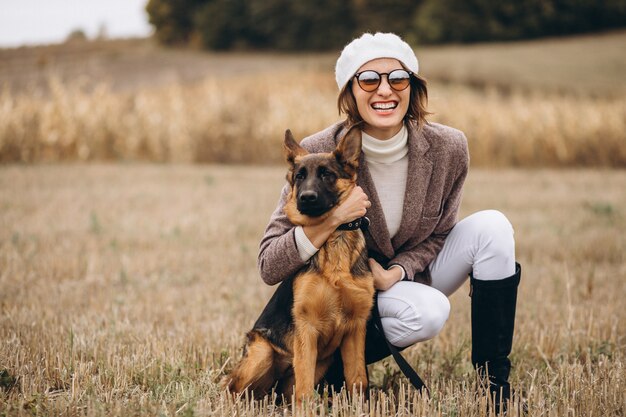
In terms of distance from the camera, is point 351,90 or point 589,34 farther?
point 589,34

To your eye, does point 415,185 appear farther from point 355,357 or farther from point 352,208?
point 355,357

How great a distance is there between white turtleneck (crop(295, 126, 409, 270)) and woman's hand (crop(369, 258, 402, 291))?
26 cm

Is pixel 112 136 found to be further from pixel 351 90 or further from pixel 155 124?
pixel 351 90

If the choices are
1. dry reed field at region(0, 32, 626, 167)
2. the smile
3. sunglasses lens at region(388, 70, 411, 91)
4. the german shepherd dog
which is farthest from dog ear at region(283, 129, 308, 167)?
dry reed field at region(0, 32, 626, 167)

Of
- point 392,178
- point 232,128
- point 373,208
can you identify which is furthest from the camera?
point 232,128

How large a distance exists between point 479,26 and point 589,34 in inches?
307

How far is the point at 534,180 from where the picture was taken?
40.9ft

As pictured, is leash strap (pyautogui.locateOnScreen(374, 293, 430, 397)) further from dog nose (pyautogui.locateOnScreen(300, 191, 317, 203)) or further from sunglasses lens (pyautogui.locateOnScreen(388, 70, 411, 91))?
sunglasses lens (pyautogui.locateOnScreen(388, 70, 411, 91))

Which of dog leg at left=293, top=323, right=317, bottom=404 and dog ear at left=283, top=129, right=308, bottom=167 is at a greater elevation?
dog ear at left=283, top=129, right=308, bottom=167

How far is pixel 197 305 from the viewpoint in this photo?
530 cm

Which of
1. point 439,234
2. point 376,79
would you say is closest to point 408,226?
point 439,234

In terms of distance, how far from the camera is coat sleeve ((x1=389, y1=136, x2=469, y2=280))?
359cm

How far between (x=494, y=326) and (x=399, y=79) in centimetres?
158

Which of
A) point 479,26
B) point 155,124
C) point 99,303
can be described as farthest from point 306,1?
point 99,303
